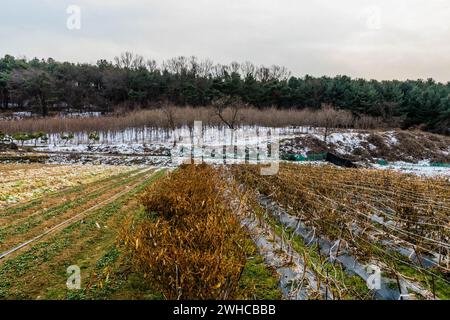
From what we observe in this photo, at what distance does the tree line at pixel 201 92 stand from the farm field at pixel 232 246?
159ft

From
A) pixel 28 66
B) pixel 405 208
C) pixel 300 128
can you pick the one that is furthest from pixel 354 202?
pixel 28 66

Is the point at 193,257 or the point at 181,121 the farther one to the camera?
the point at 181,121

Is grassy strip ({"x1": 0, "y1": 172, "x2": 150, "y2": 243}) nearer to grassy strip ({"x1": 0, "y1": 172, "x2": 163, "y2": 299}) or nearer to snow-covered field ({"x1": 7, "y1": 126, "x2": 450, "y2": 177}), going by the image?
grassy strip ({"x1": 0, "y1": 172, "x2": 163, "y2": 299})

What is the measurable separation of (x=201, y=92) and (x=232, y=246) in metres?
56.2

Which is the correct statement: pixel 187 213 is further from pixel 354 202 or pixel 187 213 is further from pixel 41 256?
pixel 354 202

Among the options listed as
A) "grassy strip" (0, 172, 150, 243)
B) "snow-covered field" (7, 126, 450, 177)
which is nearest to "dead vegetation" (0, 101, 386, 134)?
"snow-covered field" (7, 126, 450, 177)

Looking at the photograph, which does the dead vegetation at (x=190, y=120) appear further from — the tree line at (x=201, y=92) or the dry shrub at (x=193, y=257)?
the dry shrub at (x=193, y=257)

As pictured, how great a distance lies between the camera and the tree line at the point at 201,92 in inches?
2078

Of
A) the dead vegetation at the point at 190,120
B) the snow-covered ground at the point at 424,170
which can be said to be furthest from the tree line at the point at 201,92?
the snow-covered ground at the point at 424,170

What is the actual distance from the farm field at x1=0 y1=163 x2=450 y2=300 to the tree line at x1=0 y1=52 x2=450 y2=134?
4856cm

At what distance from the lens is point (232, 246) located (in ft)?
12.7

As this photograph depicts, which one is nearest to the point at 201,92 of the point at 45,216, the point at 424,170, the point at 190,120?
the point at 190,120

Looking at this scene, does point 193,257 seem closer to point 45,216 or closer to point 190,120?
point 45,216
